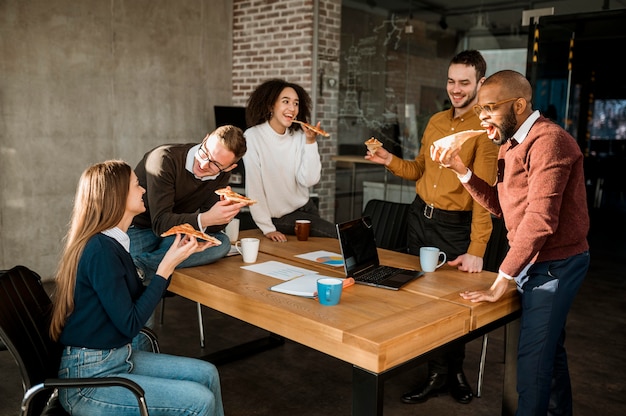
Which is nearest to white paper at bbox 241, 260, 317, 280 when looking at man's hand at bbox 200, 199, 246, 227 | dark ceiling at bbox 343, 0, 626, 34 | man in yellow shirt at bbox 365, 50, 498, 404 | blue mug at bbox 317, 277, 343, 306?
man's hand at bbox 200, 199, 246, 227

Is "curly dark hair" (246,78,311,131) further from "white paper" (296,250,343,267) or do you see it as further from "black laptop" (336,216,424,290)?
"black laptop" (336,216,424,290)

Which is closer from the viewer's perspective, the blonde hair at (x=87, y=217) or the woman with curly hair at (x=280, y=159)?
the blonde hair at (x=87, y=217)

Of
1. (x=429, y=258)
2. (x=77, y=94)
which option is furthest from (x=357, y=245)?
(x=77, y=94)

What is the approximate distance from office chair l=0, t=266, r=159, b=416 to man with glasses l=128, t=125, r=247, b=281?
72 cm

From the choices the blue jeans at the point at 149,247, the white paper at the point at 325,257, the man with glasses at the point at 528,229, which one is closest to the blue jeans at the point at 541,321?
the man with glasses at the point at 528,229

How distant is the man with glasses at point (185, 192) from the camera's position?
8.81 ft

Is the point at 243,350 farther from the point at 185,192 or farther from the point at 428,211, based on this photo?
the point at 428,211

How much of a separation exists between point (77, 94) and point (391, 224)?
3.53 metres

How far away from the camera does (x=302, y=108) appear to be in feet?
12.6

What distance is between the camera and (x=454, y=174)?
2982mm

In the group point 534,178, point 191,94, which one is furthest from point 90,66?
point 534,178

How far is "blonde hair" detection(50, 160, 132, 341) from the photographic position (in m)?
1.96

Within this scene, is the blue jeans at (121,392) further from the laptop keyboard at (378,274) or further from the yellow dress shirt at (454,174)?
the yellow dress shirt at (454,174)

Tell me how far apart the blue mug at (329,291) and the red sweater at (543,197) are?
0.64 metres
